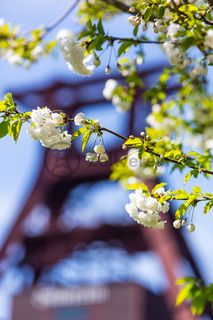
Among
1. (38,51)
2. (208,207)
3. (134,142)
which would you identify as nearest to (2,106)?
(134,142)

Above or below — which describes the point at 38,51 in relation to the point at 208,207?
above

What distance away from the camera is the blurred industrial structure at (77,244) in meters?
17.5

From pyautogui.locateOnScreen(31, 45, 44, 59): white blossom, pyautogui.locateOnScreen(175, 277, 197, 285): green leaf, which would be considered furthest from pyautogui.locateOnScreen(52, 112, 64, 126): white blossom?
A: pyautogui.locateOnScreen(31, 45, 44, 59): white blossom

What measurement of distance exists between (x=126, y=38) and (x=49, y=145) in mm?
1000

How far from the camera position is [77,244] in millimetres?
20812

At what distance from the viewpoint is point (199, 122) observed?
6.53 metres

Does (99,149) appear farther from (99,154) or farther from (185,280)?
(185,280)

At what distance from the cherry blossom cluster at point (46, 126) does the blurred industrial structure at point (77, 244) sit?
1056cm

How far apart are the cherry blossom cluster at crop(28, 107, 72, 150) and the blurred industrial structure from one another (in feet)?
34.6

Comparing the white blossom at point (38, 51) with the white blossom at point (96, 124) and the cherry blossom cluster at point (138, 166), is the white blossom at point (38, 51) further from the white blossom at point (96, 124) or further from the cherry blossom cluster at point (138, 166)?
the white blossom at point (96, 124)

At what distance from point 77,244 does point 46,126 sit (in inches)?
711

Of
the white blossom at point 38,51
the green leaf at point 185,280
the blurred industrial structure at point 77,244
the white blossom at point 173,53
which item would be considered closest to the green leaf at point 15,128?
the white blossom at point 173,53

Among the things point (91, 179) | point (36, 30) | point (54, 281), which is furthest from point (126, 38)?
point (54, 281)

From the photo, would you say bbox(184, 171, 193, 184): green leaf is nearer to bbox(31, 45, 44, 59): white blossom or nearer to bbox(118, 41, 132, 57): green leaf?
bbox(118, 41, 132, 57): green leaf
